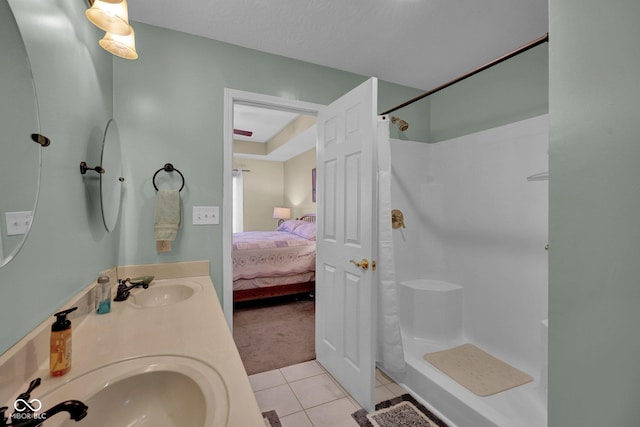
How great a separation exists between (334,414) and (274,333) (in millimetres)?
1213

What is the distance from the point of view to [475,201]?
236cm

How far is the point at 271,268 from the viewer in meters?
3.53

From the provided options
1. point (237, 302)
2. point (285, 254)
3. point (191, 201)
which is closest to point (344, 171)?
point (191, 201)

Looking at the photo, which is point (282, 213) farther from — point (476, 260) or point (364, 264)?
point (364, 264)

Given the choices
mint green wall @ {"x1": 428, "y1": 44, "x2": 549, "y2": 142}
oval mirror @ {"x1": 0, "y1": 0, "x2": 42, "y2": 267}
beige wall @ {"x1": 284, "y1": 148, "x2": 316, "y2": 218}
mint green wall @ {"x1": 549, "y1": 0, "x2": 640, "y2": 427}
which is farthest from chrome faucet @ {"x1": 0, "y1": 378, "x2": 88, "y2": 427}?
beige wall @ {"x1": 284, "y1": 148, "x2": 316, "y2": 218}

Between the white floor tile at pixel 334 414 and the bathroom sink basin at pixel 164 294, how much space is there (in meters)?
1.04

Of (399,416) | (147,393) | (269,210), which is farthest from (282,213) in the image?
(147,393)

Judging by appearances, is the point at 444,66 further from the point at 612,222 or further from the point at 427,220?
the point at 612,222

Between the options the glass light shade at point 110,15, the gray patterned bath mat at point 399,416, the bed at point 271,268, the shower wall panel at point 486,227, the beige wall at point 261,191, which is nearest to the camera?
the glass light shade at point 110,15

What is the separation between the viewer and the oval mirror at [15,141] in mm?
618

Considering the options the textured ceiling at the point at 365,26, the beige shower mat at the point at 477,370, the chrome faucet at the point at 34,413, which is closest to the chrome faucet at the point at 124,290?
the chrome faucet at the point at 34,413

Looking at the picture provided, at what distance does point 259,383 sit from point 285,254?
1.81 meters

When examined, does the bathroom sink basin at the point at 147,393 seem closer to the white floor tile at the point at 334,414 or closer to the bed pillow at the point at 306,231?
the white floor tile at the point at 334,414

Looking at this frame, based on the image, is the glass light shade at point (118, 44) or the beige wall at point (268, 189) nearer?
the glass light shade at point (118, 44)
